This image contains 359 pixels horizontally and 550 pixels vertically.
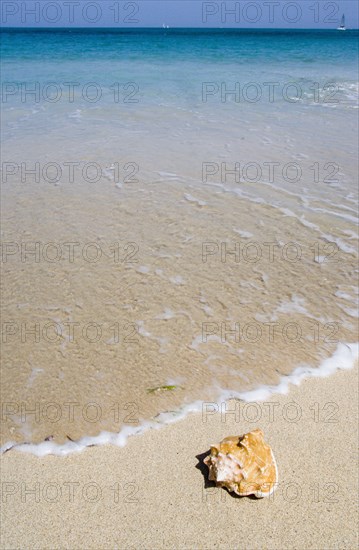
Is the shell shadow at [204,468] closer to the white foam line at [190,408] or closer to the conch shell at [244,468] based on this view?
the conch shell at [244,468]

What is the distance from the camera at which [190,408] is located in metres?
3.34

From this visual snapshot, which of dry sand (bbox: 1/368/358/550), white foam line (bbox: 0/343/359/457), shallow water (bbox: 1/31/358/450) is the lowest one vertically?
dry sand (bbox: 1/368/358/550)

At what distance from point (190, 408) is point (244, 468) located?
79cm

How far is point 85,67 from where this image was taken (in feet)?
71.6

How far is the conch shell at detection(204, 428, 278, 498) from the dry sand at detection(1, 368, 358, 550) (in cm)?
8

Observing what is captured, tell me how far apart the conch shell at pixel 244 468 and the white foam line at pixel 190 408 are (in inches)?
24.5

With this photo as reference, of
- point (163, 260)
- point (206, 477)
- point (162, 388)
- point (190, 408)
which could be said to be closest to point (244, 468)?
point (206, 477)

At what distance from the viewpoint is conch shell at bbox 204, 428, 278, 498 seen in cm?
261

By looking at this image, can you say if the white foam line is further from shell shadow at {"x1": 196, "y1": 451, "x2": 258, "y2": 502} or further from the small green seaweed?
shell shadow at {"x1": 196, "y1": 451, "x2": 258, "y2": 502}

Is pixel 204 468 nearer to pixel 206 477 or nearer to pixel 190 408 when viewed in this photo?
pixel 206 477

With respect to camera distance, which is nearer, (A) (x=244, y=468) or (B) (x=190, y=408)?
(A) (x=244, y=468)

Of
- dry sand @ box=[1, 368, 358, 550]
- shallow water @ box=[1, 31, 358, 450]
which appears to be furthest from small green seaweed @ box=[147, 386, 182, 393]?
dry sand @ box=[1, 368, 358, 550]

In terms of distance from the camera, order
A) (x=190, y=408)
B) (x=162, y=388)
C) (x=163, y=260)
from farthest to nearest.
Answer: (x=163, y=260) → (x=162, y=388) → (x=190, y=408)

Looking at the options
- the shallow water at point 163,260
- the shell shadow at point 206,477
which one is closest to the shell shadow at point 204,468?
the shell shadow at point 206,477
